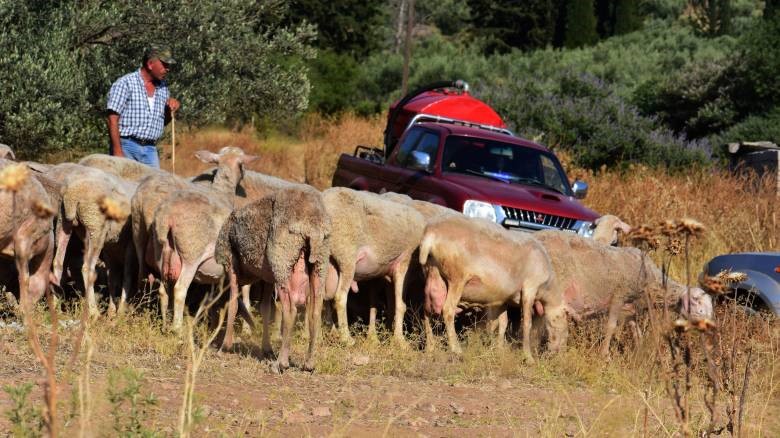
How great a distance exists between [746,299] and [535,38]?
138 feet

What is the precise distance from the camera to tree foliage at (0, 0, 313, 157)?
51.0 feet

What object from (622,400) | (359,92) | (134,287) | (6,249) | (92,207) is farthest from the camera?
(359,92)

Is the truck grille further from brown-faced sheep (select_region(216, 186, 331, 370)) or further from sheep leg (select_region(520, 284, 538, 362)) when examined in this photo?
brown-faced sheep (select_region(216, 186, 331, 370))

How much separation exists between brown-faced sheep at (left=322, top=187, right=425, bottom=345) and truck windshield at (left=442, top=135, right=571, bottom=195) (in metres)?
2.65

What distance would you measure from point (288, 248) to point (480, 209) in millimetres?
3937

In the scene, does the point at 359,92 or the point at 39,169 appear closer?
the point at 39,169

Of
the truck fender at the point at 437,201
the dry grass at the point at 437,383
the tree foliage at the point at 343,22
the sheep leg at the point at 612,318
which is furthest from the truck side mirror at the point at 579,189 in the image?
the tree foliage at the point at 343,22

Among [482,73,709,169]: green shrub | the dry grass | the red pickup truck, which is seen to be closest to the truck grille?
the red pickup truck

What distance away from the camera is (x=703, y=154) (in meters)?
23.7

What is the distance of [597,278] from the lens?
11.1m

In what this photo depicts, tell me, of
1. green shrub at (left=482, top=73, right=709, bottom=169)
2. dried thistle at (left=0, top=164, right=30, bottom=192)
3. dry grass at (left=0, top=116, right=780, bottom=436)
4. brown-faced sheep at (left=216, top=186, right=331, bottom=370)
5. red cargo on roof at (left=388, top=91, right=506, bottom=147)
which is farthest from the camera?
green shrub at (left=482, top=73, right=709, bottom=169)

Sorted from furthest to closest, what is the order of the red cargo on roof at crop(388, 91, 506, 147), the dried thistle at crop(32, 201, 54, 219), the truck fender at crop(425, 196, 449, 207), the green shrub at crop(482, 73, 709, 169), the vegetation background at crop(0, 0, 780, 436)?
the green shrub at crop(482, 73, 709, 169), the red cargo on roof at crop(388, 91, 506, 147), the truck fender at crop(425, 196, 449, 207), the vegetation background at crop(0, 0, 780, 436), the dried thistle at crop(32, 201, 54, 219)

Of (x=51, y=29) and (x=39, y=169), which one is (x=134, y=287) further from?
(x=51, y=29)

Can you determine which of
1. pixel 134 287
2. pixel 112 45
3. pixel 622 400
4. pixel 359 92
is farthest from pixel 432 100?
pixel 359 92
